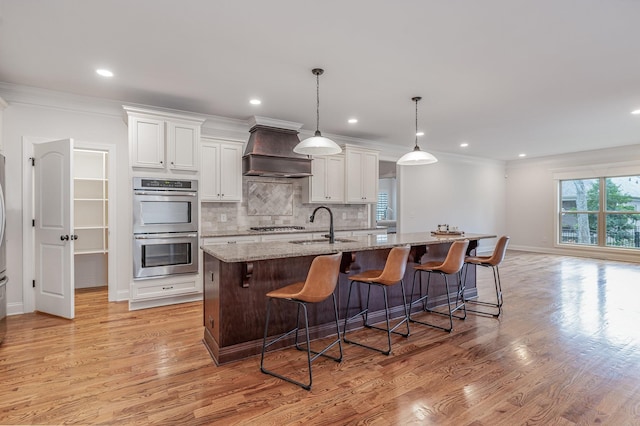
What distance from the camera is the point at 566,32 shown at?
8.68 ft

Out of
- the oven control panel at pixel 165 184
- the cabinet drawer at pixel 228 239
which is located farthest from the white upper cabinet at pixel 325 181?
the oven control panel at pixel 165 184

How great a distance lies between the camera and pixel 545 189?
8.80 meters

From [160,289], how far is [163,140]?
6.18ft

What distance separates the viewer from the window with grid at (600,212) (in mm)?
7527

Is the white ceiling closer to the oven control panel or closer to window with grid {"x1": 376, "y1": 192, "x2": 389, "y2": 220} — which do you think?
the oven control panel

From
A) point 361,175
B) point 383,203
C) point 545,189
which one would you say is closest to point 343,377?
point 361,175

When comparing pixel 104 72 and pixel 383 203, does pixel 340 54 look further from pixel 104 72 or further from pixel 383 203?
pixel 383 203

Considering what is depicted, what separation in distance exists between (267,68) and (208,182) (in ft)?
6.65

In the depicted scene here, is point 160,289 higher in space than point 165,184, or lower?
lower

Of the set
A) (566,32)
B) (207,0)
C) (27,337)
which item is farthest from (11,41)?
(566,32)

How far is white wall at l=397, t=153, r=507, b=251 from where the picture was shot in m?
7.62

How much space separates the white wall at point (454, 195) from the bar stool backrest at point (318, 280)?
209 inches

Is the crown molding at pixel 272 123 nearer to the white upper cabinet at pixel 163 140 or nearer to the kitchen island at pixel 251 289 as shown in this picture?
the white upper cabinet at pixel 163 140

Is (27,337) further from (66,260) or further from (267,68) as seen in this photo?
(267,68)
